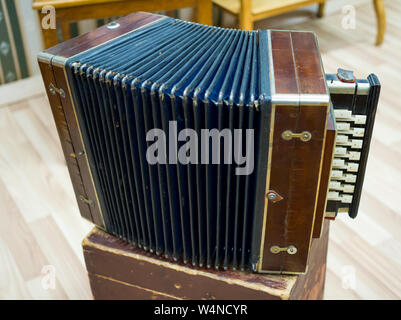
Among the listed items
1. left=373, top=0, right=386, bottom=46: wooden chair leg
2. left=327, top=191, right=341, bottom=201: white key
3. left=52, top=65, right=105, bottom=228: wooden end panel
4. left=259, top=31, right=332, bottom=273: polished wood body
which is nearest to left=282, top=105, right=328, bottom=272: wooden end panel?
left=259, top=31, right=332, bottom=273: polished wood body

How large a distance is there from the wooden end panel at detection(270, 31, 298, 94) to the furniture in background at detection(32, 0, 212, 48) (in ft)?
3.43

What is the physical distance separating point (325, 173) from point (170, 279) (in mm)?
481

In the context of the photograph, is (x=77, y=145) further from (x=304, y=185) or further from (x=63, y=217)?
(x=63, y=217)

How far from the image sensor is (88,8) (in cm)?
198

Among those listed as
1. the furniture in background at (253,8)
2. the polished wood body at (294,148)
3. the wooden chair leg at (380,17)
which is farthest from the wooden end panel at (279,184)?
the wooden chair leg at (380,17)

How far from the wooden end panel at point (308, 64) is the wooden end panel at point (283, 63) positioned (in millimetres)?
11

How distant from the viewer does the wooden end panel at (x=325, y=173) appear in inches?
36.5

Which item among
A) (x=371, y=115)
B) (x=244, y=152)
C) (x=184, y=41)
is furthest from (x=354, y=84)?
(x=184, y=41)

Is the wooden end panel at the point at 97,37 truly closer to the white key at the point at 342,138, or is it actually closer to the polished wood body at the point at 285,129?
the polished wood body at the point at 285,129

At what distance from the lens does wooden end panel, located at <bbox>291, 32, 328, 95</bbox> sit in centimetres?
91

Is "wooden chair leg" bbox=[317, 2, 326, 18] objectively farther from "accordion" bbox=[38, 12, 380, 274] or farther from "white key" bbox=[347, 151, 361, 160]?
"white key" bbox=[347, 151, 361, 160]

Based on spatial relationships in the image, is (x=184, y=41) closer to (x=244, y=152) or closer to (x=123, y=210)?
(x=244, y=152)

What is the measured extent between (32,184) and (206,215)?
3.92 feet

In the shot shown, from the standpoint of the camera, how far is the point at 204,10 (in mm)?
2102
